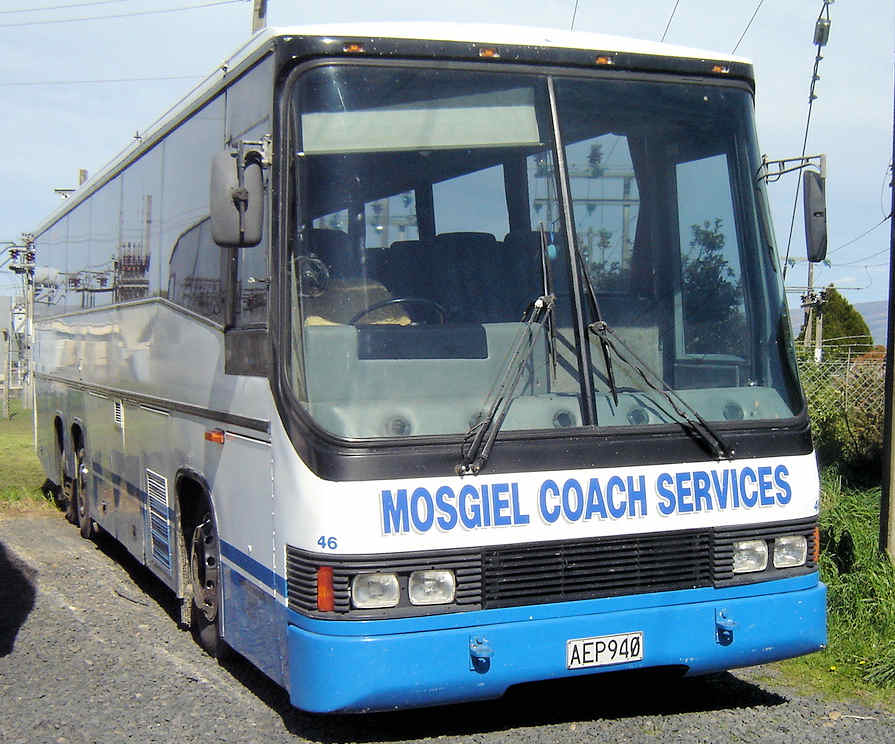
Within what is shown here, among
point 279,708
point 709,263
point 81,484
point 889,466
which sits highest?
point 709,263

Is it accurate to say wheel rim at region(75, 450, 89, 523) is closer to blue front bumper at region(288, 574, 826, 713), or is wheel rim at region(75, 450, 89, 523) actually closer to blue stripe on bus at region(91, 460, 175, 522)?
blue stripe on bus at region(91, 460, 175, 522)

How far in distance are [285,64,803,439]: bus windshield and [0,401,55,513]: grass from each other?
940 centimetres

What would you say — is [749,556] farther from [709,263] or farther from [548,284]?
[548,284]

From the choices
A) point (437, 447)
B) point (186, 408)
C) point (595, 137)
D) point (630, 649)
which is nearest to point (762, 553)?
point (630, 649)

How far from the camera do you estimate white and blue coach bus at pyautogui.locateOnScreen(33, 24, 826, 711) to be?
4707 mm

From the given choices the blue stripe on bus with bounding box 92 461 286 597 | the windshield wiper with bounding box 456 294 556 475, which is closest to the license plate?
the windshield wiper with bounding box 456 294 556 475

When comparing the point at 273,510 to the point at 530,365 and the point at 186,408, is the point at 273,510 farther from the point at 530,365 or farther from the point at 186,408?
the point at 186,408

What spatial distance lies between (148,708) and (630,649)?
2433 mm

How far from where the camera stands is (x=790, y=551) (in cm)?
526

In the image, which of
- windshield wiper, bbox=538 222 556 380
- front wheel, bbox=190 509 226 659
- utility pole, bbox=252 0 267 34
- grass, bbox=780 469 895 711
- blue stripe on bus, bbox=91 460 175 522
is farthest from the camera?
utility pole, bbox=252 0 267 34

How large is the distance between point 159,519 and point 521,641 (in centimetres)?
331

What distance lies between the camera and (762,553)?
520cm

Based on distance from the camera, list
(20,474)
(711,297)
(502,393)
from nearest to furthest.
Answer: (502,393), (711,297), (20,474)

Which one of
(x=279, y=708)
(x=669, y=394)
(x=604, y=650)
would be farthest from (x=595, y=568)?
(x=279, y=708)
